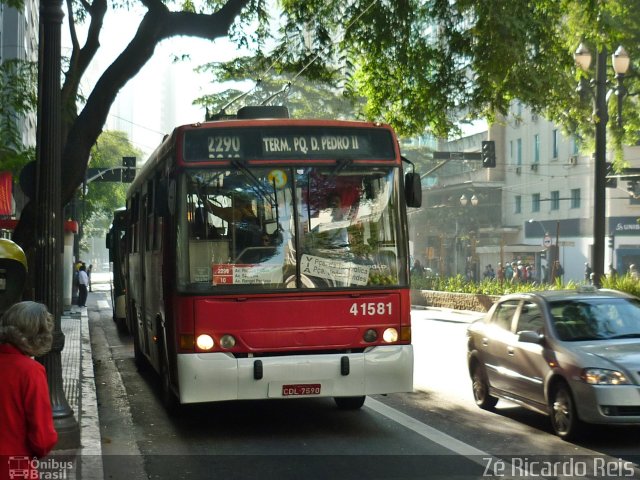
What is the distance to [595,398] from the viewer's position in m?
9.19

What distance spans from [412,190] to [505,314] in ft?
7.02

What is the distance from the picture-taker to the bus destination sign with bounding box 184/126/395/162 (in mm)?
10273

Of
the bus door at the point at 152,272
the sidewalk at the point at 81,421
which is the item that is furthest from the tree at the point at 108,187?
the bus door at the point at 152,272

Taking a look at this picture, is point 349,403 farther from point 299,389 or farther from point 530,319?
point 530,319

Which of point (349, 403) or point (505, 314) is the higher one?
point (505, 314)

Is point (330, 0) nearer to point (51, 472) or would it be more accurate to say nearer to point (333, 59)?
point (333, 59)

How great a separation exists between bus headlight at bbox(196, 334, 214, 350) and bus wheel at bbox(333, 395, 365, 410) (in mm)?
2599

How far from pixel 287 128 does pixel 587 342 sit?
360cm

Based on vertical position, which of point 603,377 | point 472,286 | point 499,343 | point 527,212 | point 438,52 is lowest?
point 472,286

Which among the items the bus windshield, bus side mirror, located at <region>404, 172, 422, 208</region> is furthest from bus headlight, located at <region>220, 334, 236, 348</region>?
bus side mirror, located at <region>404, 172, 422, 208</region>

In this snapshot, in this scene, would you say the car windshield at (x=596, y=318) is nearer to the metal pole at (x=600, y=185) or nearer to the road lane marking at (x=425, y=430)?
the road lane marking at (x=425, y=430)

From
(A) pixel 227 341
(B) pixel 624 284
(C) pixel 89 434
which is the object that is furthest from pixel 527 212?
(C) pixel 89 434

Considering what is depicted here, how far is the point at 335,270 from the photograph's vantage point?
10156mm

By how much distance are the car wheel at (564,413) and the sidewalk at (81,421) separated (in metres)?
4.19
